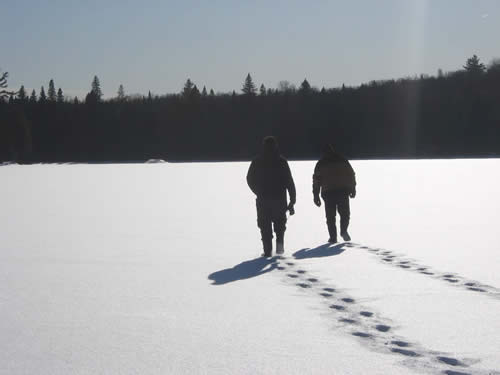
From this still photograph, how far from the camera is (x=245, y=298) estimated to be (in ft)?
20.0

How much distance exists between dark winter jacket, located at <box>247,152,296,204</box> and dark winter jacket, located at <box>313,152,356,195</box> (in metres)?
1.22

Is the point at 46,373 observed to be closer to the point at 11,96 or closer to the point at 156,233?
the point at 156,233

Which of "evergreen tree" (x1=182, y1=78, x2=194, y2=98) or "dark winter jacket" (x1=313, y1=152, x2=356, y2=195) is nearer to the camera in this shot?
"dark winter jacket" (x1=313, y1=152, x2=356, y2=195)

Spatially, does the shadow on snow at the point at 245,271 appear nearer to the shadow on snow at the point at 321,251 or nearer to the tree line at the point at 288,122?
the shadow on snow at the point at 321,251

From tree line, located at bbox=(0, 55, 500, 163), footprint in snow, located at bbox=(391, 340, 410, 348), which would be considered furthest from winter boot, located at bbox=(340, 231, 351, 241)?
tree line, located at bbox=(0, 55, 500, 163)

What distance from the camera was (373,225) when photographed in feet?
40.3

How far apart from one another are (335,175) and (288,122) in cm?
9310

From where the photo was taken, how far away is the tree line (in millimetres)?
93688

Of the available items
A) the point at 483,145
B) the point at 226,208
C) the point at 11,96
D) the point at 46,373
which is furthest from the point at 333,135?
the point at 46,373

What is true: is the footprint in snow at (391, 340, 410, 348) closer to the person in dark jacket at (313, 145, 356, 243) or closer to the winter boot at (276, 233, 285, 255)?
the winter boot at (276, 233, 285, 255)

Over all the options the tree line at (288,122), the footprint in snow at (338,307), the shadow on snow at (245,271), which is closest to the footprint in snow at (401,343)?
the footprint in snow at (338,307)

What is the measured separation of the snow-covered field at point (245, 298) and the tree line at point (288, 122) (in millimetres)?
79812

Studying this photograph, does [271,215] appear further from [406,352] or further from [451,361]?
[451,361]

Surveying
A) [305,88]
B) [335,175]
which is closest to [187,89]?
[305,88]
